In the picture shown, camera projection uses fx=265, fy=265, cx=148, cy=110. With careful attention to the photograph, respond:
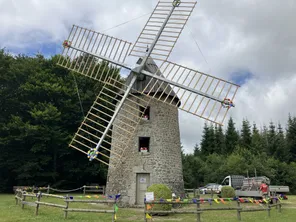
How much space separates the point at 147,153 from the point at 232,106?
4880 mm

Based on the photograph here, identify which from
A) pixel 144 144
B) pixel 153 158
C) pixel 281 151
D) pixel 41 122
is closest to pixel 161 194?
pixel 153 158

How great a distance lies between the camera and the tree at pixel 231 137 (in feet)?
139

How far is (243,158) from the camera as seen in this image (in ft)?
98.6

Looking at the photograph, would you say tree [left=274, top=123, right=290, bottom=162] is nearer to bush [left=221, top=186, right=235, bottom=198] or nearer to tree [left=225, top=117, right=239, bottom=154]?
tree [left=225, top=117, right=239, bottom=154]

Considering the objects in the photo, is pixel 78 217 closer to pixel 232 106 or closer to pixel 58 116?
pixel 232 106

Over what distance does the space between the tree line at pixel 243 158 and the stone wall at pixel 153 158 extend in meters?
14.3

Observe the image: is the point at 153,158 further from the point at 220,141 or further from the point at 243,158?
the point at 220,141

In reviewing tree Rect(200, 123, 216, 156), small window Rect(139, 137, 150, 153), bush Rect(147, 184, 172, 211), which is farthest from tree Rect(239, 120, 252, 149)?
bush Rect(147, 184, 172, 211)

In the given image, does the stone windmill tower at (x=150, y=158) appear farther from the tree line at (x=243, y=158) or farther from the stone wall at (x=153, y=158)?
the tree line at (x=243, y=158)

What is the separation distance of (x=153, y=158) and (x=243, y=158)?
806 inches

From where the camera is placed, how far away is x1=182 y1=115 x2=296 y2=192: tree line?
2938cm

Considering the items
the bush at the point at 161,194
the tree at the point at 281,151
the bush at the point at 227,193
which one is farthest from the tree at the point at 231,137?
the bush at the point at 161,194

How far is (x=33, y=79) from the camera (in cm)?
2233

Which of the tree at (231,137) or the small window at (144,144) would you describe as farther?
the tree at (231,137)
